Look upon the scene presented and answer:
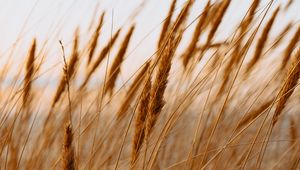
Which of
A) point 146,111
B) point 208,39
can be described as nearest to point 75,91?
point 208,39

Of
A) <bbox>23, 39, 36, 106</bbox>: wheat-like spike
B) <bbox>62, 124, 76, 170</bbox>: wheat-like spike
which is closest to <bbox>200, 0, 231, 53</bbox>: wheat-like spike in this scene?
<bbox>23, 39, 36, 106</bbox>: wheat-like spike

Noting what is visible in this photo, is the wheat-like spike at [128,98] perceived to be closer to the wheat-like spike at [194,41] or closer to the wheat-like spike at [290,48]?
the wheat-like spike at [194,41]

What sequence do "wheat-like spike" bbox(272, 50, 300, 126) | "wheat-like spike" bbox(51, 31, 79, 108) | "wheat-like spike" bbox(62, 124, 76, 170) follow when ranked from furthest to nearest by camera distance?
"wheat-like spike" bbox(51, 31, 79, 108), "wheat-like spike" bbox(272, 50, 300, 126), "wheat-like spike" bbox(62, 124, 76, 170)

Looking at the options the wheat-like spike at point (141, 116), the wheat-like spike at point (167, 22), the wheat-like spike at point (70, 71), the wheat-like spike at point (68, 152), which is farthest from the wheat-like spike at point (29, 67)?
the wheat-like spike at point (68, 152)

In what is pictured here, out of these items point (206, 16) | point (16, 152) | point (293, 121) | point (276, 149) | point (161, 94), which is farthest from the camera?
point (276, 149)

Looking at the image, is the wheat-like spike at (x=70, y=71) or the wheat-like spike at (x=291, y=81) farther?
the wheat-like spike at (x=70, y=71)

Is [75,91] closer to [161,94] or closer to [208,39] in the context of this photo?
[208,39]

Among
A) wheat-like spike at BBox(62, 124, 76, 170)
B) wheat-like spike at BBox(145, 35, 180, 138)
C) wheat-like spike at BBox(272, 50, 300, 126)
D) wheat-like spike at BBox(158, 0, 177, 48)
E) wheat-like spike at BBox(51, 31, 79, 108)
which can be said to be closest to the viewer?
wheat-like spike at BBox(62, 124, 76, 170)

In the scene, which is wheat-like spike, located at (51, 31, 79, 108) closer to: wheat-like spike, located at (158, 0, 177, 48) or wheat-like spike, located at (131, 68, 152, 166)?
wheat-like spike, located at (158, 0, 177, 48)
